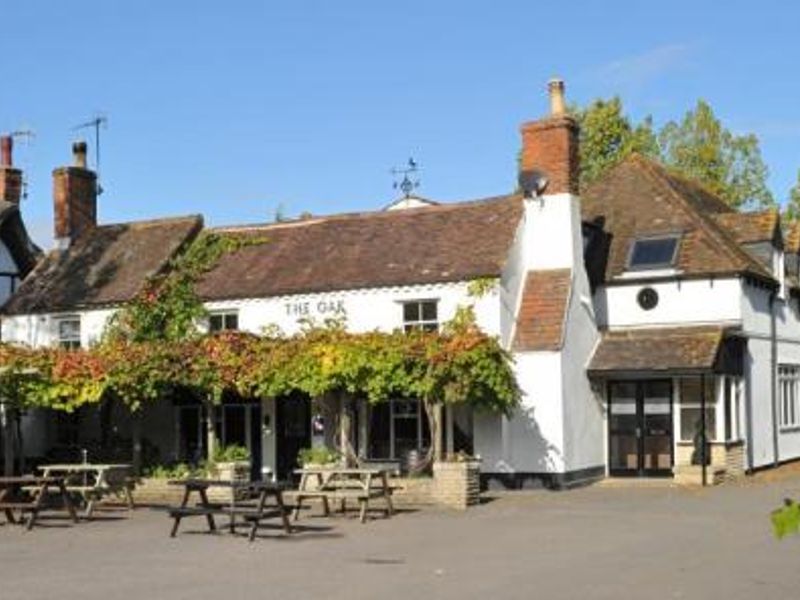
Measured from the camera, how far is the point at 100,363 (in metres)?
24.7

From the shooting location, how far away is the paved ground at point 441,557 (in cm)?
1142

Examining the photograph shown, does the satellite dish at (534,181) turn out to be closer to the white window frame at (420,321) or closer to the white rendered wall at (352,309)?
the white rendered wall at (352,309)

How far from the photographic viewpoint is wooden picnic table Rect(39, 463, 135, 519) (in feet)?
68.7

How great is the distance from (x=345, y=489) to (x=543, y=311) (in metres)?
6.95

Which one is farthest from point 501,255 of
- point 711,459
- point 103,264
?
point 103,264

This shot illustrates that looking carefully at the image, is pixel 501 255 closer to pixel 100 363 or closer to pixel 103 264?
pixel 100 363

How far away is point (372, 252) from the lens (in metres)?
27.5

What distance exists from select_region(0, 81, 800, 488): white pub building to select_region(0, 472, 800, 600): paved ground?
5.14m

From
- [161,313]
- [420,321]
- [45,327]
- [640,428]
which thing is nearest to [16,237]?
[45,327]

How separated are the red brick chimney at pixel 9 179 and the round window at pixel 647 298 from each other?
60.0 feet

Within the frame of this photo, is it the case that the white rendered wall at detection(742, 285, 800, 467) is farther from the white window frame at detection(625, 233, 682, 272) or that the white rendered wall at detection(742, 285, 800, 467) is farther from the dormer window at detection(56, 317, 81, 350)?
the dormer window at detection(56, 317, 81, 350)

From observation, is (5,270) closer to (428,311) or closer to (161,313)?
(161,313)

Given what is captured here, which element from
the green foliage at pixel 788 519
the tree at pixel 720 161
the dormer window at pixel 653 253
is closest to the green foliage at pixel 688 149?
the tree at pixel 720 161

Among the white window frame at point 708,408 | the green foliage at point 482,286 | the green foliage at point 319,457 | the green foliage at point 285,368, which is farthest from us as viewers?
the white window frame at point 708,408
